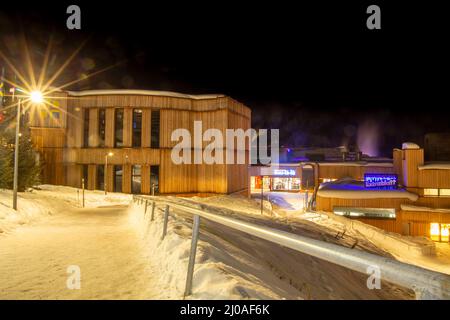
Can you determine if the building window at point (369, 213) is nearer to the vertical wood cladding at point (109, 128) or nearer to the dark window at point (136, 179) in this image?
the dark window at point (136, 179)

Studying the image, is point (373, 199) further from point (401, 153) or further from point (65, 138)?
point (65, 138)

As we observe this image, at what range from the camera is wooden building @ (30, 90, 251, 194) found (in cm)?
3850

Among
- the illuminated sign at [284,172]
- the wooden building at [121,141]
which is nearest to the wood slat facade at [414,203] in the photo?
the wooden building at [121,141]

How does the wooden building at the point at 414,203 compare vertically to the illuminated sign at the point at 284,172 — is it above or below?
below

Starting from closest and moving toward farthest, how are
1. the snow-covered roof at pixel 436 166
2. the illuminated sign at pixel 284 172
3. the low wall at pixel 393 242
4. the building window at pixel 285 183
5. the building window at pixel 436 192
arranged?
the low wall at pixel 393 242 → the snow-covered roof at pixel 436 166 → the building window at pixel 436 192 → the building window at pixel 285 183 → the illuminated sign at pixel 284 172

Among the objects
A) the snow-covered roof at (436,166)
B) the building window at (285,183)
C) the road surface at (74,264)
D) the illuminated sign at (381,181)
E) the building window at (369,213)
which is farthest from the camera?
the building window at (285,183)

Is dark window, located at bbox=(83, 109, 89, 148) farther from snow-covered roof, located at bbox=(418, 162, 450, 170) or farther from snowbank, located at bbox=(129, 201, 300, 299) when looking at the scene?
snow-covered roof, located at bbox=(418, 162, 450, 170)

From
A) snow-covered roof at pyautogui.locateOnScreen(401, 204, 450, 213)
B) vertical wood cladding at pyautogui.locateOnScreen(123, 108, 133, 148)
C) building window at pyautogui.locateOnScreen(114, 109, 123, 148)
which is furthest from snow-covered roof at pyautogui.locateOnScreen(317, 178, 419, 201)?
building window at pyautogui.locateOnScreen(114, 109, 123, 148)

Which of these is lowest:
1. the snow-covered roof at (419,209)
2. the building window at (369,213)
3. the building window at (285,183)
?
the building window at (369,213)

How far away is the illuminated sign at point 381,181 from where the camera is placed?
115 feet

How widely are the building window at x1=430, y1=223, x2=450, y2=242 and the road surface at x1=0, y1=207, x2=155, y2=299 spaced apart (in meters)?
34.0

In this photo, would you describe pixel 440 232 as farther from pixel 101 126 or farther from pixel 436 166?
pixel 101 126

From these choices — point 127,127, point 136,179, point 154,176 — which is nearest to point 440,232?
point 154,176

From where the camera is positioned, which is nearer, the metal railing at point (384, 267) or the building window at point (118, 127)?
the metal railing at point (384, 267)
